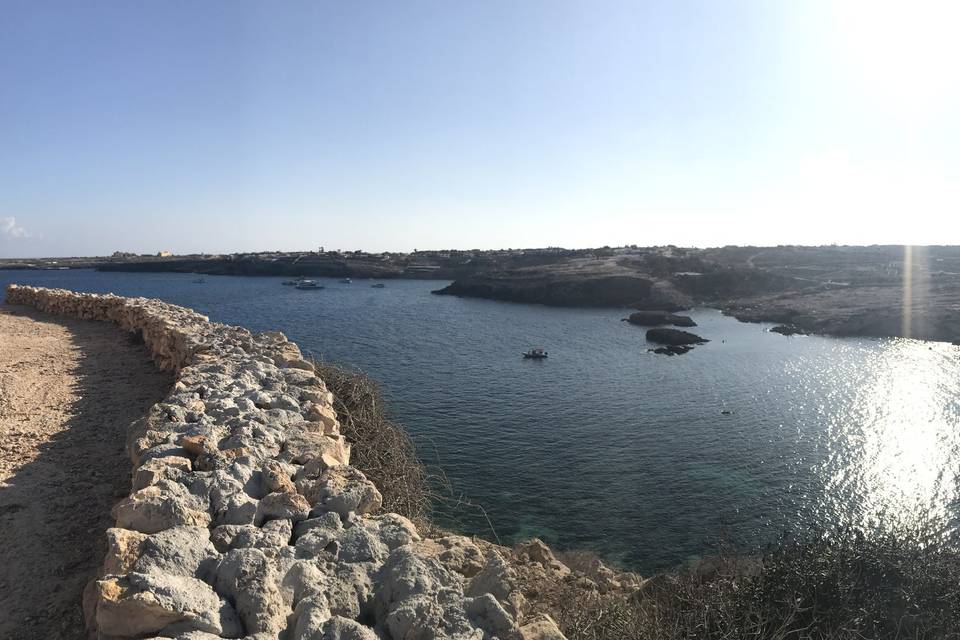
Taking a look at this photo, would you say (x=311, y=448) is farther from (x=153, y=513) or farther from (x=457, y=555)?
(x=457, y=555)

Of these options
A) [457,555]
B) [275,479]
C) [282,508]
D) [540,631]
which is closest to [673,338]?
[457,555]

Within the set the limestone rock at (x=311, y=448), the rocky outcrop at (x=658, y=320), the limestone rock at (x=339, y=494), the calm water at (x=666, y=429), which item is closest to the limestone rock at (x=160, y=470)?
the limestone rock at (x=311, y=448)

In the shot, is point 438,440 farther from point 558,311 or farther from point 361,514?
point 558,311

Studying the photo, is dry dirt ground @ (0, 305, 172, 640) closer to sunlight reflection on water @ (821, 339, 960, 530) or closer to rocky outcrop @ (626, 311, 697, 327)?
sunlight reflection on water @ (821, 339, 960, 530)

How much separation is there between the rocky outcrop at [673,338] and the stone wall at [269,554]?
39.8 m

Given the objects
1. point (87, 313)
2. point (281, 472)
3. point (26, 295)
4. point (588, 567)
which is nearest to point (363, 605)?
point (281, 472)

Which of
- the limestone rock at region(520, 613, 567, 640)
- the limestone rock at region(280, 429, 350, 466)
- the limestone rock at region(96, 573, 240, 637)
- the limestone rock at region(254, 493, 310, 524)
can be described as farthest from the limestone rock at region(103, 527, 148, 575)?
the limestone rock at region(520, 613, 567, 640)

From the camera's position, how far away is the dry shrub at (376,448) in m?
7.93

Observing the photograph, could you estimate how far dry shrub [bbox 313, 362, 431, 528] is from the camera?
7.93 m

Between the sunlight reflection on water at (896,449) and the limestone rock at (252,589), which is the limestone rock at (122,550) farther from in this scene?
the sunlight reflection on water at (896,449)

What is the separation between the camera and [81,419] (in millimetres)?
8789

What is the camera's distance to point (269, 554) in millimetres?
4301

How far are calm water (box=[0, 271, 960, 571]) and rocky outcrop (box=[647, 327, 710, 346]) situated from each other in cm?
145

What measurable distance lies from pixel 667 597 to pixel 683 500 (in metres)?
10.6
